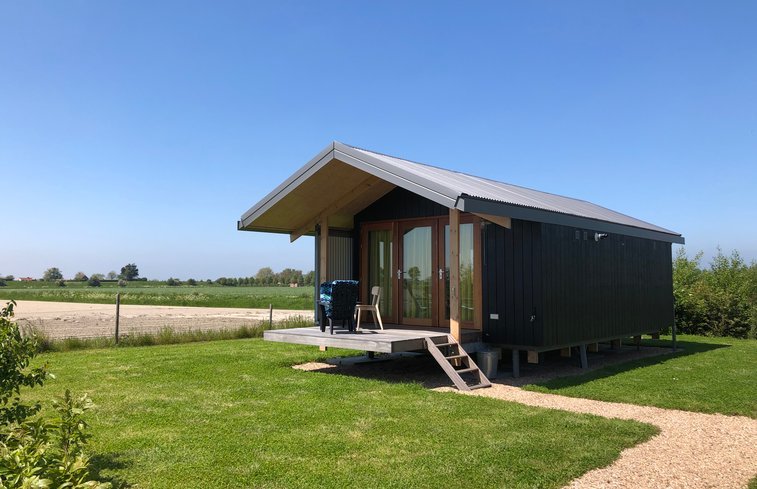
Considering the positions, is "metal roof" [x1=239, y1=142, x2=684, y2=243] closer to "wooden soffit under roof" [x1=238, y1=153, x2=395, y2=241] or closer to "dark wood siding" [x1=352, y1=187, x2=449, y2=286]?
"wooden soffit under roof" [x1=238, y1=153, x2=395, y2=241]

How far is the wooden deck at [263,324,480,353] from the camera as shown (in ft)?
26.2

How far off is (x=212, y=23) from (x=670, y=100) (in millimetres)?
9888

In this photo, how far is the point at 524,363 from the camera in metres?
10.7

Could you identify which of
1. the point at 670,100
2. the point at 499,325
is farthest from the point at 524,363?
the point at 670,100

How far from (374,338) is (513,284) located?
2.36 meters

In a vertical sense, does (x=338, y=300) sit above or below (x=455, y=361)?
above

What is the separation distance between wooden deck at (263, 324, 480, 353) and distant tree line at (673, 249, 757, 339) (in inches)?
428

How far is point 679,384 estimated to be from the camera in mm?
8211

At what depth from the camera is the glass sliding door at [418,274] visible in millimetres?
10227

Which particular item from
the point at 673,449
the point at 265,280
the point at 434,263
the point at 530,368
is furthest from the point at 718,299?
the point at 265,280

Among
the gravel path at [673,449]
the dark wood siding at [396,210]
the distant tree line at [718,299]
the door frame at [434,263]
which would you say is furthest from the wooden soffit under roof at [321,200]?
the distant tree line at [718,299]

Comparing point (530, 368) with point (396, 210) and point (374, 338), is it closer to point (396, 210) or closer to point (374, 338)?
point (374, 338)

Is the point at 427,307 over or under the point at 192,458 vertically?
over

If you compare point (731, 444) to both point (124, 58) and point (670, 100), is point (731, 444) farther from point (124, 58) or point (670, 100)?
point (124, 58)
